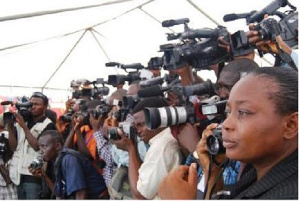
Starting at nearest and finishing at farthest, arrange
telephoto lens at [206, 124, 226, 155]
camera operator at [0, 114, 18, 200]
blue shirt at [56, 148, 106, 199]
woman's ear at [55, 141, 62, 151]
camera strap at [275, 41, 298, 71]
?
1. telephoto lens at [206, 124, 226, 155]
2. camera strap at [275, 41, 298, 71]
3. blue shirt at [56, 148, 106, 199]
4. woman's ear at [55, 141, 62, 151]
5. camera operator at [0, 114, 18, 200]

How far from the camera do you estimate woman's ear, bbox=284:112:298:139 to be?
3.25 feet

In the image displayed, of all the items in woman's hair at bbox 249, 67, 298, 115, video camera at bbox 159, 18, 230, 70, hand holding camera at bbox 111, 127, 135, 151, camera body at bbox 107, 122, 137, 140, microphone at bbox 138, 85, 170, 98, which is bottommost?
hand holding camera at bbox 111, 127, 135, 151

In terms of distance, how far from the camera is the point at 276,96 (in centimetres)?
99

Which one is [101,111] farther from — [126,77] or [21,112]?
[21,112]

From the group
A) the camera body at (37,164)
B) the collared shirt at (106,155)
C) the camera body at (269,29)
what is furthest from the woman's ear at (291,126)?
the camera body at (37,164)

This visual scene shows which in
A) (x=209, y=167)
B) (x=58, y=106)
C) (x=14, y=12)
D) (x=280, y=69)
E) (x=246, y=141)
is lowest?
(x=58, y=106)

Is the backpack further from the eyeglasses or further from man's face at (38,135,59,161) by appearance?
man's face at (38,135,59,161)

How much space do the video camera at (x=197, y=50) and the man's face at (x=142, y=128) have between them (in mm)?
303

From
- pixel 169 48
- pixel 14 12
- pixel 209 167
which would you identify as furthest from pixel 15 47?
pixel 209 167

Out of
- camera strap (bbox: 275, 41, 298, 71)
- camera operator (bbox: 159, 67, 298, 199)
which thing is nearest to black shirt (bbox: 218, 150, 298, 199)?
camera operator (bbox: 159, 67, 298, 199)

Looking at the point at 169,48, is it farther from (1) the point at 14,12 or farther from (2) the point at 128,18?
(2) the point at 128,18

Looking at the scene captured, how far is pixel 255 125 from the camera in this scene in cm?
99

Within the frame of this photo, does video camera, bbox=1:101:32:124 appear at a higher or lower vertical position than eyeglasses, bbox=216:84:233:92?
lower

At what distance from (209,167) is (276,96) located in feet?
1.29
